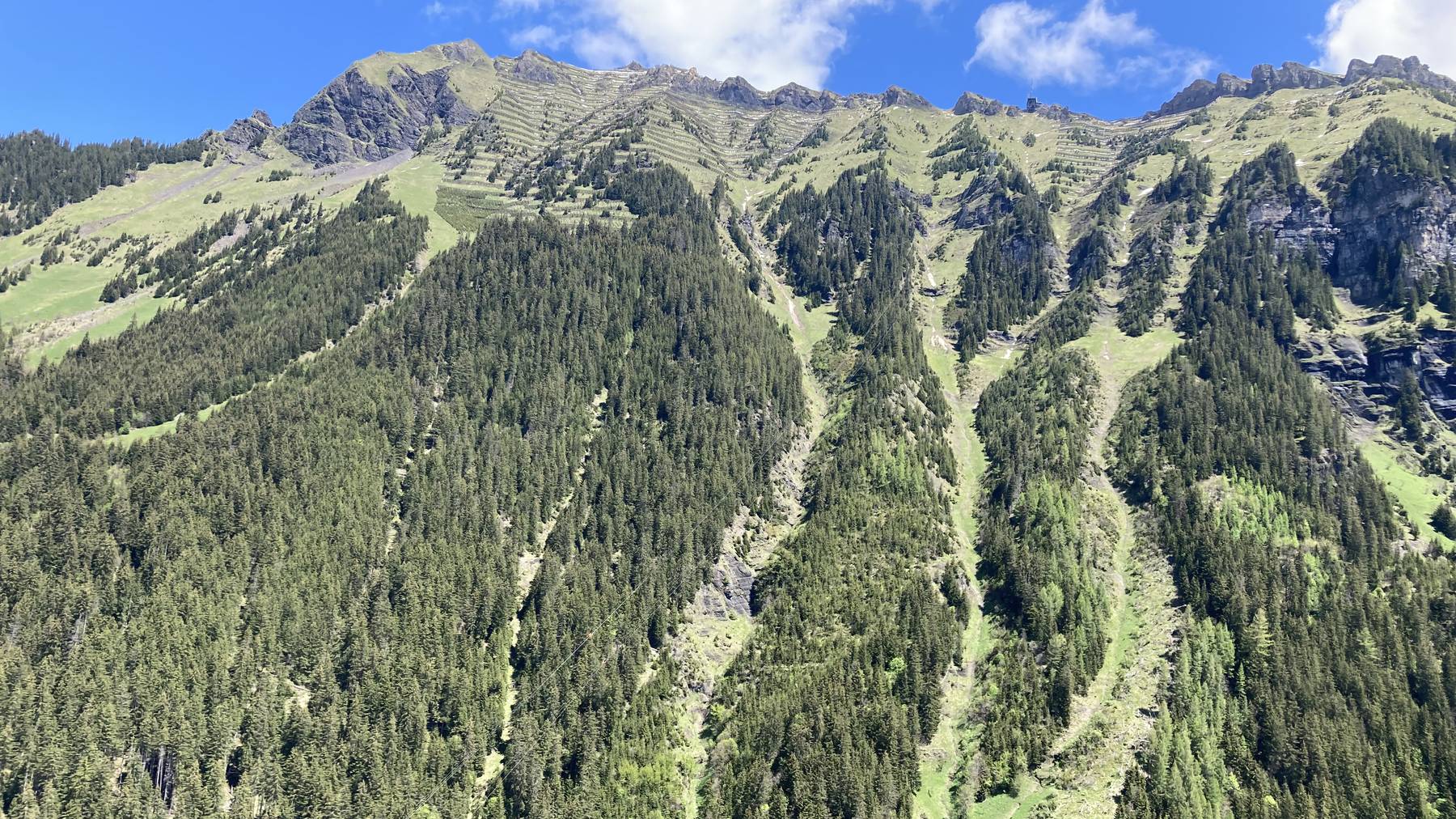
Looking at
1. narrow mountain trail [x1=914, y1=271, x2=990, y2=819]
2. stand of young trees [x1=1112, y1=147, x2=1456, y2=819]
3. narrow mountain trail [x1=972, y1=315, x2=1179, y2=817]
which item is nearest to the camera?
stand of young trees [x1=1112, y1=147, x2=1456, y2=819]

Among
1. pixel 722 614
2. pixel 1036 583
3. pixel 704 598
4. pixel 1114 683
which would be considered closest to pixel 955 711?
pixel 1114 683

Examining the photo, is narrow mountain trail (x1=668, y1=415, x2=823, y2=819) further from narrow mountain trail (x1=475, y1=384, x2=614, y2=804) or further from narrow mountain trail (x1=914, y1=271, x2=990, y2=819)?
narrow mountain trail (x1=914, y1=271, x2=990, y2=819)

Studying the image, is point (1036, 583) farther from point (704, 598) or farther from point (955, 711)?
point (704, 598)

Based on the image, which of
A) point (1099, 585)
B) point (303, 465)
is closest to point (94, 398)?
point (303, 465)

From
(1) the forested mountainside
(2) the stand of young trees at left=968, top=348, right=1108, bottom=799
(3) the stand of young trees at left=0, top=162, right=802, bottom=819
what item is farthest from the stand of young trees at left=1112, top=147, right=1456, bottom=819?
(3) the stand of young trees at left=0, top=162, right=802, bottom=819

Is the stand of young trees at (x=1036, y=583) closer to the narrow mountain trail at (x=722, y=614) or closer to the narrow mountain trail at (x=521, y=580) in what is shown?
the narrow mountain trail at (x=722, y=614)

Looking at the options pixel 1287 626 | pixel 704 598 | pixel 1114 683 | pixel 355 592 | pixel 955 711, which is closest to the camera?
pixel 1114 683

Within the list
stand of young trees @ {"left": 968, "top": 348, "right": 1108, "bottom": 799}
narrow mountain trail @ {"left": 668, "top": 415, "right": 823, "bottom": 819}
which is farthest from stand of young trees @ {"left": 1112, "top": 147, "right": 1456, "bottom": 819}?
narrow mountain trail @ {"left": 668, "top": 415, "right": 823, "bottom": 819}

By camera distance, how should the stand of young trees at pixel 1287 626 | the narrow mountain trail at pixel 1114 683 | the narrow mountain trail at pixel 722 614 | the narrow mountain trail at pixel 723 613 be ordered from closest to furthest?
the stand of young trees at pixel 1287 626 < the narrow mountain trail at pixel 1114 683 < the narrow mountain trail at pixel 722 614 < the narrow mountain trail at pixel 723 613

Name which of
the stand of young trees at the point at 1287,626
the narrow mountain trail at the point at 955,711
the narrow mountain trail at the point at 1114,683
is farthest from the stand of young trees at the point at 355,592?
the stand of young trees at the point at 1287,626

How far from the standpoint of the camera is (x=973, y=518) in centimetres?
17438

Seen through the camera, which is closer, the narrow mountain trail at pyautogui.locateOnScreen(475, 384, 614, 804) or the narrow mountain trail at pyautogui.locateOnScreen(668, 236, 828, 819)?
the narrow mountain trail at pyautogui.locateOnScreen(475, 384, 614, 804)

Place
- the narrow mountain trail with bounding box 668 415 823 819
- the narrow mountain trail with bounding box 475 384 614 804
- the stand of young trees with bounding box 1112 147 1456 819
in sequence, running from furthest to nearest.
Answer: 1. the narrow mountain trail with bounding box 668 415 823 819
2. the narrow mountain trail with bounding box 475 384 614 804
3. the stand of young trees with bounding box 1112 147 1456 819

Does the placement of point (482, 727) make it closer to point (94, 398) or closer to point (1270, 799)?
point (1270, 799)
